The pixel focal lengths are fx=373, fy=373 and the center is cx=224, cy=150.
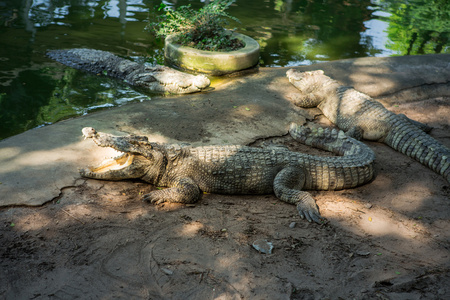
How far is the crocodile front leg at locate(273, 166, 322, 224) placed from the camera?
13.5 ft

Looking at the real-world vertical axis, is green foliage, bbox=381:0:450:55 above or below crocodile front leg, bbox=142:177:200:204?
above

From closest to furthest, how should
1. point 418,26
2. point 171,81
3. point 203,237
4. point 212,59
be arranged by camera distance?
point 203,237 < point 171,81 < point 212,59 < point 418,26

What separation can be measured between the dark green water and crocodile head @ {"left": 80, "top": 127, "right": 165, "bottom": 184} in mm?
2388

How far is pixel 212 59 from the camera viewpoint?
8469 millimetres

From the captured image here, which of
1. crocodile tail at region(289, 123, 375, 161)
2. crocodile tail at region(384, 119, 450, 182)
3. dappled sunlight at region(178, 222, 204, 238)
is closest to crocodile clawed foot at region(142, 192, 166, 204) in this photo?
dappled sunlight at region(178, 222, 204, 238)

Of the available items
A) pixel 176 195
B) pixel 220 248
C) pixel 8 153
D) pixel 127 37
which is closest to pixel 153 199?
pixel 176 195

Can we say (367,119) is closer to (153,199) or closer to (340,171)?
(340,171)

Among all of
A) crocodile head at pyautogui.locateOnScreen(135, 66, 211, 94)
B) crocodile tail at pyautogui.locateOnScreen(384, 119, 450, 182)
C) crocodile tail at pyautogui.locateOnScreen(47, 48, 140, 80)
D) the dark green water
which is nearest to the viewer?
crocodile tail at pyautogui.locateOnScreen(384, 119, 450, 182)

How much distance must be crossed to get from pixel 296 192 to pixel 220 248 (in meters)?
1.32

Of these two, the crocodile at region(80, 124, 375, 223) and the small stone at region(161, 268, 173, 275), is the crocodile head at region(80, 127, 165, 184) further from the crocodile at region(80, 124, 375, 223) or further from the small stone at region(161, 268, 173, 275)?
the small stone at region(161, 268, 173, 275)

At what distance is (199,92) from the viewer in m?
7.88

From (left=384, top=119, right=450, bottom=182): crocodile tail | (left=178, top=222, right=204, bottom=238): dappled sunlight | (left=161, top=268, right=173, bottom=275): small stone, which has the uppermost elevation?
(left=384, top=119, right=450, bottom=182): crocodile tail

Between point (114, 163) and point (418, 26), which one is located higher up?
point (418, 26)

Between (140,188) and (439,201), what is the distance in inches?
143
